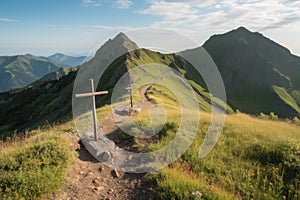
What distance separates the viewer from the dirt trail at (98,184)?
312 inches

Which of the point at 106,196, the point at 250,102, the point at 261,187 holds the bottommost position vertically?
the point at 250,102

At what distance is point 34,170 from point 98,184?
2.21 meters

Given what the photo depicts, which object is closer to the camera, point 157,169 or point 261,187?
point 261,187

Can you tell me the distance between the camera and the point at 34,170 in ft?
25.8

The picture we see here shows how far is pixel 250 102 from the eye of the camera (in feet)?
593

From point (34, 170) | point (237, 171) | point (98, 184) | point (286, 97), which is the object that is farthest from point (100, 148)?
point (286, 97)

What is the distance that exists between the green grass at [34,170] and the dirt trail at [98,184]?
0.39m

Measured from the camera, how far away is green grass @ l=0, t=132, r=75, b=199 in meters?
7.17

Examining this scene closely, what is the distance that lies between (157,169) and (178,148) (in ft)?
5.61

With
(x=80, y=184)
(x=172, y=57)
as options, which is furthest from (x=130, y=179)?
(x=172, y=57)

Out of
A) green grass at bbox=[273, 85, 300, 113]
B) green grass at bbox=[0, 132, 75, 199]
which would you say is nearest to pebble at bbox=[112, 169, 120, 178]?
green grass at bbox=[0, 132, 75, 199]

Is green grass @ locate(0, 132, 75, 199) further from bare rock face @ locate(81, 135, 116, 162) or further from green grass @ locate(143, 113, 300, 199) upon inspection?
green grass @ locate(143, 113, 300, 199)

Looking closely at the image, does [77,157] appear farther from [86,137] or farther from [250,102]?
[250,102]

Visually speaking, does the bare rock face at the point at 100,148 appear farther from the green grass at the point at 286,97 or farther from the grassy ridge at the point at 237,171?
the green grass at the point at 286,97
